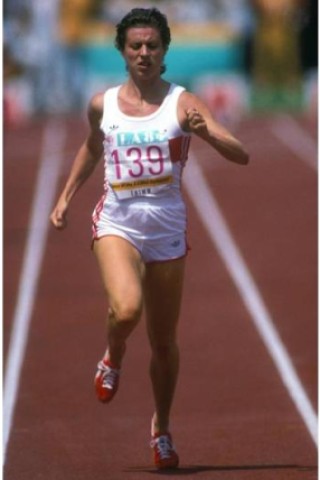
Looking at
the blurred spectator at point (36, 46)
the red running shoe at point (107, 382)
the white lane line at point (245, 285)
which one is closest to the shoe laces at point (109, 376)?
the red running shoe at point (107, 382)

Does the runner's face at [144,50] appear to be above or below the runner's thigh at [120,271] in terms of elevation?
above

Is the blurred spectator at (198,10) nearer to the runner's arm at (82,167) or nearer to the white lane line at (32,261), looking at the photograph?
the white lane line at (32,261)

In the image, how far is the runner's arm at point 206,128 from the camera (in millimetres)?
7715

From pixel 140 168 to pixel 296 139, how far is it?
18.7 meters

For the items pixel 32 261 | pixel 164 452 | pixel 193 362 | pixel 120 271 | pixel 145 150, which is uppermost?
pixel 145 150

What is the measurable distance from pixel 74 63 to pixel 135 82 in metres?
22.8

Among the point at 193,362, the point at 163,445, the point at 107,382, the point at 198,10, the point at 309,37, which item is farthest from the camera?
the point at 309,37

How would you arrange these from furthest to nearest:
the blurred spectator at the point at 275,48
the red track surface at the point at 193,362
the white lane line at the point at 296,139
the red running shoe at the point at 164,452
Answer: the blurred spectator at the point at 275,48
the white lane line at the point at 296,139
the red track surface at the point at 193,362
the red running shoe at the point at 164,452

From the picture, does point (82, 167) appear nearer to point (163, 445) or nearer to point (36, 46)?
point (163, 445)

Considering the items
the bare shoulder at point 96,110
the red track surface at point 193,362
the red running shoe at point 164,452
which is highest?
the bare shoulder at point 96,110

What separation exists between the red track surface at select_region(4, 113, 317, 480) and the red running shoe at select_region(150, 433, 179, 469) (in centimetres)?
8

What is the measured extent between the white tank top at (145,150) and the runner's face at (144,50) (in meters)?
0.16

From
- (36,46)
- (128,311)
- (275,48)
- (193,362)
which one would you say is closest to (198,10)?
(275,48)

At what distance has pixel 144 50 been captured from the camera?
7797 millimetres
